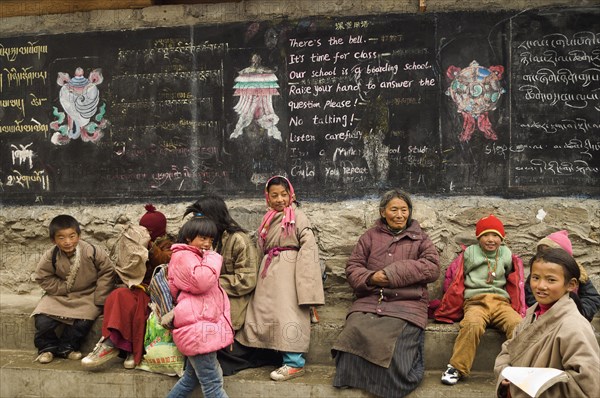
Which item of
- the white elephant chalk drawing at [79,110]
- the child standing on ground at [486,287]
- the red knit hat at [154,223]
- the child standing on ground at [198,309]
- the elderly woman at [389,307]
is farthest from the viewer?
the white elephant chalk drawing at [79,110]

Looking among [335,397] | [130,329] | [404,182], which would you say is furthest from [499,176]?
[130,329]

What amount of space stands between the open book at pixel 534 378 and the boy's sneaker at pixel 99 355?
3.04 meters

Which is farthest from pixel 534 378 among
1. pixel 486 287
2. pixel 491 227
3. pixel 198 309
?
pixel 198 309

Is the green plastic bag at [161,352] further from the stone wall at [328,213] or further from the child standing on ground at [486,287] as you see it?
the child standing on ground at [486,287]

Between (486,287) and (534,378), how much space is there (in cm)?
186

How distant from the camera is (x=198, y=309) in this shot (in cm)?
473

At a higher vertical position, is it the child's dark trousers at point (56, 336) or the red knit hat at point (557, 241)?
the red knit hat at point (557, 241)

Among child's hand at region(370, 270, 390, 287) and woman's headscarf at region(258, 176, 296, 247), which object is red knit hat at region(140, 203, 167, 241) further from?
child's hand at region(370, 270, 390, 287)

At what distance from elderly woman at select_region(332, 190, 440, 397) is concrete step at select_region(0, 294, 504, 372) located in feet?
0.77

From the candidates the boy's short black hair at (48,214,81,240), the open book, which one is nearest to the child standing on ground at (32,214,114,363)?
the boy's short black hair at (48,214,81,240)

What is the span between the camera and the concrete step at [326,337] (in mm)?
5160

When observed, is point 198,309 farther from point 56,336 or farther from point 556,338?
point 556,338

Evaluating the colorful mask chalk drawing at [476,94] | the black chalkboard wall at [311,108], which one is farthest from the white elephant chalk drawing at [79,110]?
the colorful mask chalk drawing at [476,94]

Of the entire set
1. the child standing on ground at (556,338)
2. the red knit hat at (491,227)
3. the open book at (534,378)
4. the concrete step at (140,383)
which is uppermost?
the red knit hat at (491,227)
